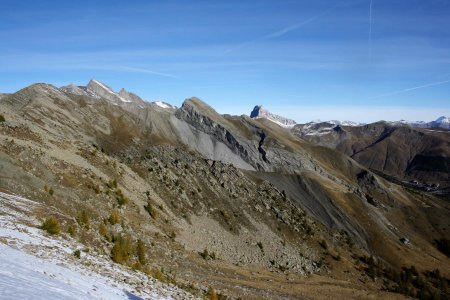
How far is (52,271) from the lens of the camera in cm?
1753

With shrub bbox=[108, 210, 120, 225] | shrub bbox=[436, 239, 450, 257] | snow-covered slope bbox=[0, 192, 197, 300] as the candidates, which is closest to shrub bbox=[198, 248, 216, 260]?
shrub bbox=[108, 210, 120, 225]

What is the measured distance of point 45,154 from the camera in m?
42.6

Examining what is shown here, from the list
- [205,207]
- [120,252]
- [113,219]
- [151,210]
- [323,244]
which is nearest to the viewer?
[120,252]

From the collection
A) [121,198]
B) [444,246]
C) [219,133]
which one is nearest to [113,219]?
[121,198]

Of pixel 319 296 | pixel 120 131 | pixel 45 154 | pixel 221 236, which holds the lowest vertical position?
pixel 319 296

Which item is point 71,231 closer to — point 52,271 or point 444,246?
point 52,271

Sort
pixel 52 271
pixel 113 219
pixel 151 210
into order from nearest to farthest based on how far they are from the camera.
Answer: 1. pixel 52 271
2. pixel 113 219
3. pixel 151 210

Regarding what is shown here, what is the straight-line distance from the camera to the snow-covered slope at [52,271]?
14586 mm

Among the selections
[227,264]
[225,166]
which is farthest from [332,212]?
[227,264]

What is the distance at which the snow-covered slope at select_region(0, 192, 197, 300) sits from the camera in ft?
47.9

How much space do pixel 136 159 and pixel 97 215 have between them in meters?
29.1

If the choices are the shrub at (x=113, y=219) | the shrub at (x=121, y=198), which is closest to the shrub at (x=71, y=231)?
the shrub at (x=113, y=219)

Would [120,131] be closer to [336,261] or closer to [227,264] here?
[227,264]

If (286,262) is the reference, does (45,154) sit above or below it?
above
